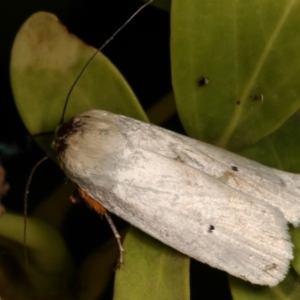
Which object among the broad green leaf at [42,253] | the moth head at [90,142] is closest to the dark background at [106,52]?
the broad green leaf at [42,253]

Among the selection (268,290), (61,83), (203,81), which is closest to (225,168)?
(203,81)

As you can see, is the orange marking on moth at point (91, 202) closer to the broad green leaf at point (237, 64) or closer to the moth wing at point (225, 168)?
the moth wing at point (225, 168)

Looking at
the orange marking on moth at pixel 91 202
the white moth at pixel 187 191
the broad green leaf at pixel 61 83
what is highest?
the broad green leaf at pixel 61 83

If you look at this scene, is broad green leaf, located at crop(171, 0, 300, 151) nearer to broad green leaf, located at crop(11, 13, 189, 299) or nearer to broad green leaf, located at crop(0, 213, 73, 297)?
broad green leaf, located at crop(11, 13, 189, 299)

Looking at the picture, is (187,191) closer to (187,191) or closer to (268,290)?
(187,191)

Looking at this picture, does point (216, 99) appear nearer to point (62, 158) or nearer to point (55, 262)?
point (62, 158)

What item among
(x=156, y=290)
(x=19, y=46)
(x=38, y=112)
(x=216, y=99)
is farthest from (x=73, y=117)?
(x=156, y=290)

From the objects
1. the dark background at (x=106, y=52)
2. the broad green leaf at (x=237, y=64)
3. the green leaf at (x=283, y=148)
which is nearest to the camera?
the broad green leaf at (x=237, y=64)

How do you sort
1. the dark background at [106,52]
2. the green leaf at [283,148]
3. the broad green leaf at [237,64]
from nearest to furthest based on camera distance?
the broad green leaf at [237,64] < the green leaf at [283,148] < the dark background at [106,52]
